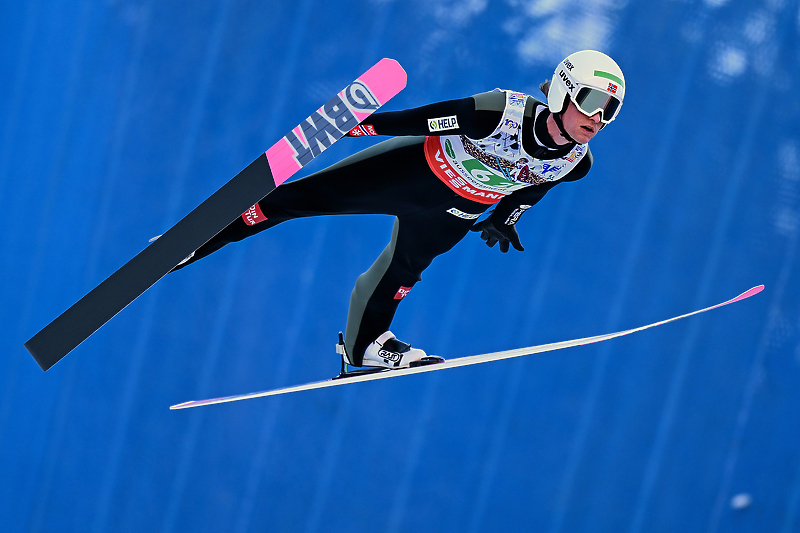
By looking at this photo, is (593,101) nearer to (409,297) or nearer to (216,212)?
(216,212)

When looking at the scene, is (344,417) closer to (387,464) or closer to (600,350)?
(387,464)

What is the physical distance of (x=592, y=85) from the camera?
4.90ft

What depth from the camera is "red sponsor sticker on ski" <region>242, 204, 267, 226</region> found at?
169cm

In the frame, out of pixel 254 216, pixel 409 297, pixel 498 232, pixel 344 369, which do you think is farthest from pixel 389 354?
pixel 409 297

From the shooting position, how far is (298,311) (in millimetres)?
2617

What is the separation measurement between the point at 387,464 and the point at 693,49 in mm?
1951

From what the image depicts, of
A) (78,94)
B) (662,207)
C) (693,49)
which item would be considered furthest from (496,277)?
(78,94)

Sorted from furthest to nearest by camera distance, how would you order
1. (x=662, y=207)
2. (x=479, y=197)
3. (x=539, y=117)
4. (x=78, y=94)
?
(x=662, y=207) < (x=78, y=94) < (x=479, y=197) < (x=539, y=117)

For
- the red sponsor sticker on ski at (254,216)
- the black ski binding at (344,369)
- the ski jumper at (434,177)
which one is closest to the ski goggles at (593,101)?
the ski jumper at (434,177)

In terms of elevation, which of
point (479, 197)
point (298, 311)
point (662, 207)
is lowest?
point (479, 197)

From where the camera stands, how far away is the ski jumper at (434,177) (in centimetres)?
158

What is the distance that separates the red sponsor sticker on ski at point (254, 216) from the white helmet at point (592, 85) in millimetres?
714

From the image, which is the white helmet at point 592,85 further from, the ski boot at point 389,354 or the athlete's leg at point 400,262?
the ski boot at point 389,354

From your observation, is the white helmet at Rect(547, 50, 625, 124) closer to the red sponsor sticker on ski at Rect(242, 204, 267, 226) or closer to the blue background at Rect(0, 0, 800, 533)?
the red sponsor sticker on ski at Rect(242, 204, 267, 226)
